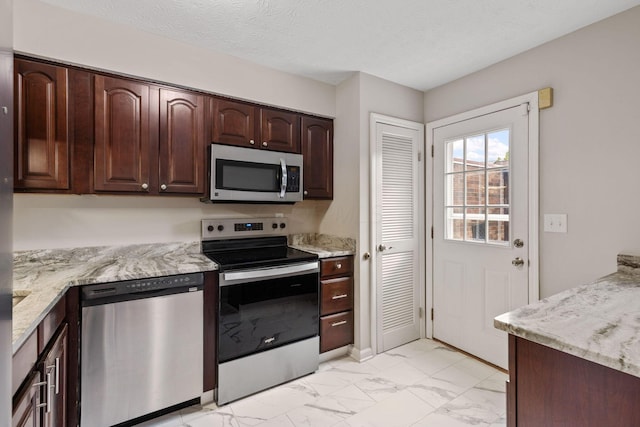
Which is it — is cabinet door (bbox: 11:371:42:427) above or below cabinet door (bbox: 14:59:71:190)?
below

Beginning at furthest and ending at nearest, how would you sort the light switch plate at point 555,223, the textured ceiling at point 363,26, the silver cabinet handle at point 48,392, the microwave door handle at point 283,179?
1. the microwave door handle at point 283,179
2. the light switch plate at point 555,223
3. the textured ceiling at point 363,26
4. the silver cabinet handle at point 48,392

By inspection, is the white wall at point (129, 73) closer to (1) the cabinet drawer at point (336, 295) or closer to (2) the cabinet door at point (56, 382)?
(2) the cabinet door at point (56, 382)

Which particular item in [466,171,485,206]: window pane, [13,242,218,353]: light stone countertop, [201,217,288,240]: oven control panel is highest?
[466,171,485,206]: window pane

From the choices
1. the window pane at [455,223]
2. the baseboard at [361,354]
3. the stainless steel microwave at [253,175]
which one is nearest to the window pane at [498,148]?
the window pane at [455,223]

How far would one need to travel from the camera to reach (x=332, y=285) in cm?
244

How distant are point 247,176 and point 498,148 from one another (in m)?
→ 1.90

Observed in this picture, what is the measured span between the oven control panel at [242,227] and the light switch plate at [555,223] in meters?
2.00

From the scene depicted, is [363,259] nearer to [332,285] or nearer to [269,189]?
[332,285]

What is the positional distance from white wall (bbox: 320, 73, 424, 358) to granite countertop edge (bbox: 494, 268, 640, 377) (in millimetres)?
1424

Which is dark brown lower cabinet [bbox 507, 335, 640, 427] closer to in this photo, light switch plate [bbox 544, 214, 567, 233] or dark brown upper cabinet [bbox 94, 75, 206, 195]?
light switch plate [bbox 544, 214, 567, 233]

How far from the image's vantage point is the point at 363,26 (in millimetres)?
1884

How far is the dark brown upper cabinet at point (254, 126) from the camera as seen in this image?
2240mm

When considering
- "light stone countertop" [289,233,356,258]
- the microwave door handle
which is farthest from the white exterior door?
the microwave door handle

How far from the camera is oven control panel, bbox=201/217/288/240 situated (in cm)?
245
